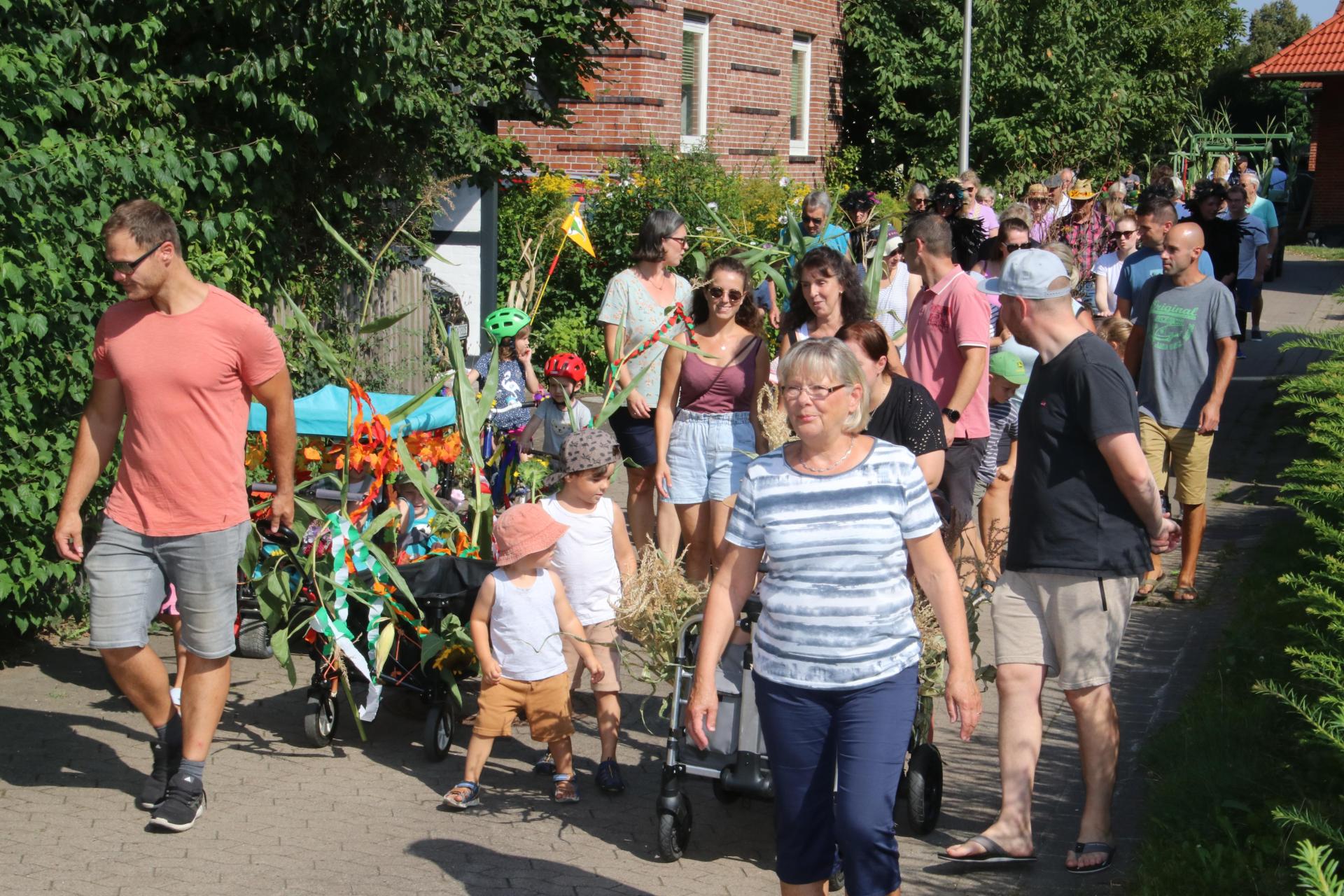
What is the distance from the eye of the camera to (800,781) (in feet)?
13.0

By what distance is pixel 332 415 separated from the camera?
7.69m

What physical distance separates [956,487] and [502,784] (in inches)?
99.9

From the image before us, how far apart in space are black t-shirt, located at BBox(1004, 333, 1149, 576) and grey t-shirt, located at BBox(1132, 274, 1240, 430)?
3198 mm

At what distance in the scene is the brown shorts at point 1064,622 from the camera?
4848 mm

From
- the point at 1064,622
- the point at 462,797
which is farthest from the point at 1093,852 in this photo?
the point at 462,797

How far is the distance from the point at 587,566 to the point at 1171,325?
378 centimetres

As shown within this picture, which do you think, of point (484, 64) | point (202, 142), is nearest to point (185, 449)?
point (202, 142)

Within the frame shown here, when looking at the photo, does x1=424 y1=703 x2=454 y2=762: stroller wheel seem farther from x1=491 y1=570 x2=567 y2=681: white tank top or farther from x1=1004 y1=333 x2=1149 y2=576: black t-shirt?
x1=1004 y1=333 x2=1149 y2=576: black t-shirt

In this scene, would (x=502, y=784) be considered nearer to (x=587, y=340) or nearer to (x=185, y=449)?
(x=185, y=449)

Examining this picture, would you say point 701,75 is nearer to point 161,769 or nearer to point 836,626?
point 161,769

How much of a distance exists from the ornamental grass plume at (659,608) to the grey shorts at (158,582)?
1.46m

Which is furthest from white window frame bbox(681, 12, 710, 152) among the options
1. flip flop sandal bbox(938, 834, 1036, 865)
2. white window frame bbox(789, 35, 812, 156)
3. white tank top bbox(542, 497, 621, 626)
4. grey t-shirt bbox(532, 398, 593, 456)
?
flip flop sandal bbox(938, 834, 1036, 865)

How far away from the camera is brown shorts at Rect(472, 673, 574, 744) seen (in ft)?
17.9

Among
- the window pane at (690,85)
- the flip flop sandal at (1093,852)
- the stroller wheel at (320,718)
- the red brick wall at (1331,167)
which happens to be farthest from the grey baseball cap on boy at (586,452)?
the red brick wall at (1331,167)
